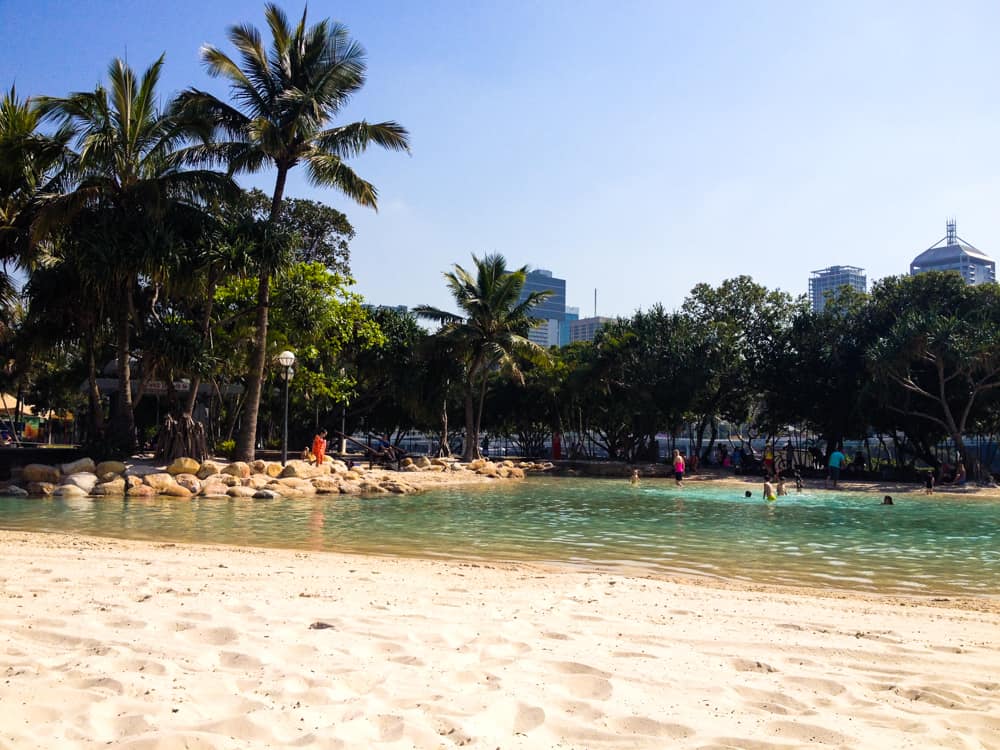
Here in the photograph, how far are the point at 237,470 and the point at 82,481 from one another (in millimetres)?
3989

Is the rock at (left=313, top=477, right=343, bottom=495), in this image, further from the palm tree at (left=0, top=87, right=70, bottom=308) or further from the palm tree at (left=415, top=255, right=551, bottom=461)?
the palm tree at (left=415, top=255, right=551, bottom=461)

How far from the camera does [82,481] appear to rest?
779 inches

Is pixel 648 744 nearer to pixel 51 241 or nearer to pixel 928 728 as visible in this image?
pixel 928 728

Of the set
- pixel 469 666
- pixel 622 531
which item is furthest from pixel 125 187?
pixel 469 666

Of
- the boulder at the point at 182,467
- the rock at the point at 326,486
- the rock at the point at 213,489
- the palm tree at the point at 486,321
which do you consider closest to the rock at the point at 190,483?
the rock at the point at 213,489

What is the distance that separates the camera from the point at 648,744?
373 cm

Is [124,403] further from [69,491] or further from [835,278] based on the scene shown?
[835,278]

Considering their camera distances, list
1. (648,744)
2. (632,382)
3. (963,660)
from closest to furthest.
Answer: (648,744), (963,660), (632,382)

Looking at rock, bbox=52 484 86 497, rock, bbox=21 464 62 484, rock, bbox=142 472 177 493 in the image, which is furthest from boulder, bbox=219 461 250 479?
rock, bbox=21 464 62 484

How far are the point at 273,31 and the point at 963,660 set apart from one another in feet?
81.1

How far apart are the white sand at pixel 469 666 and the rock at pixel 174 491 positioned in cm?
1218

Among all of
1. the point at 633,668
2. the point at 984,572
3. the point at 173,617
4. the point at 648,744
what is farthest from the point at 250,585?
the point at 984,572

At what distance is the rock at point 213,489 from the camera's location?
66.9ft

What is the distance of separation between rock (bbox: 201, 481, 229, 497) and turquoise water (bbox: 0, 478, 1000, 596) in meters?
0.82
